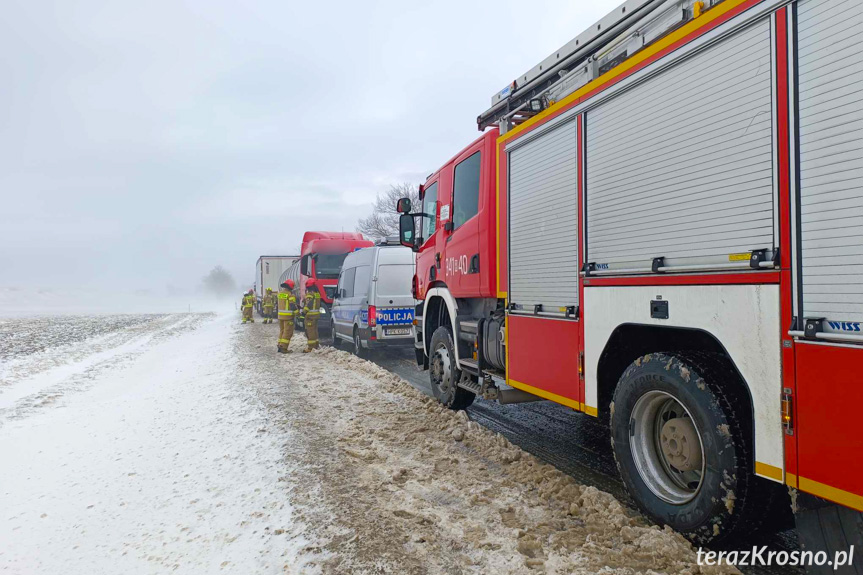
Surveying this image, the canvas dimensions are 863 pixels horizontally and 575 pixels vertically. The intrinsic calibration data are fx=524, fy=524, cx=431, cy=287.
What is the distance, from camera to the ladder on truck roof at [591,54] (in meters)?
3.20

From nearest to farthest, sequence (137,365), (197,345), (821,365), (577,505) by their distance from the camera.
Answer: (821,365)
(577,505)
(137,365)
(197,345)

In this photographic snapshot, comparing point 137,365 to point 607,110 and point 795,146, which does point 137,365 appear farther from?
point 795,146

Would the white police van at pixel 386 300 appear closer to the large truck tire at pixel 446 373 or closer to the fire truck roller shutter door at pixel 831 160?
the large truck tire at pixel 446 373

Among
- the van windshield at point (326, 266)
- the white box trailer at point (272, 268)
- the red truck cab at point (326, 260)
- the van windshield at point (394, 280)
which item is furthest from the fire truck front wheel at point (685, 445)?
the white box trailer at point (272, 268)

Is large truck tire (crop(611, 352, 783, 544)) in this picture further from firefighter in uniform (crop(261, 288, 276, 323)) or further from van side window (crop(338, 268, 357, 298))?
firefighter in uniform (crop(261, 288, 276, 323))

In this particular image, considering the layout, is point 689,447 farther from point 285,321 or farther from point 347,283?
point 285,321

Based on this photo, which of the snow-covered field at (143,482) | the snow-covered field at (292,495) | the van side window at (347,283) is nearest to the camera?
the snow-covered field at (292,495)

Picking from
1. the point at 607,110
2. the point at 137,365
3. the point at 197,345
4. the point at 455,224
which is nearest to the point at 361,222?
the point at 197,345

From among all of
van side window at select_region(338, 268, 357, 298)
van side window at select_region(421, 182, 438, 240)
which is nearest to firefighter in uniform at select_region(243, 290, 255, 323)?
van side window at select_region(338, 268, 357, 298)

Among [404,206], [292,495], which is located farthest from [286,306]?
[292,495]

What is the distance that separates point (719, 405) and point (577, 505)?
1.24m

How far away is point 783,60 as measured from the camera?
2291 millimetres

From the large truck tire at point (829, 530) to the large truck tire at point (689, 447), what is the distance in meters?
0.25

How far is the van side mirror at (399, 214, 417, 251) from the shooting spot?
289 inches
